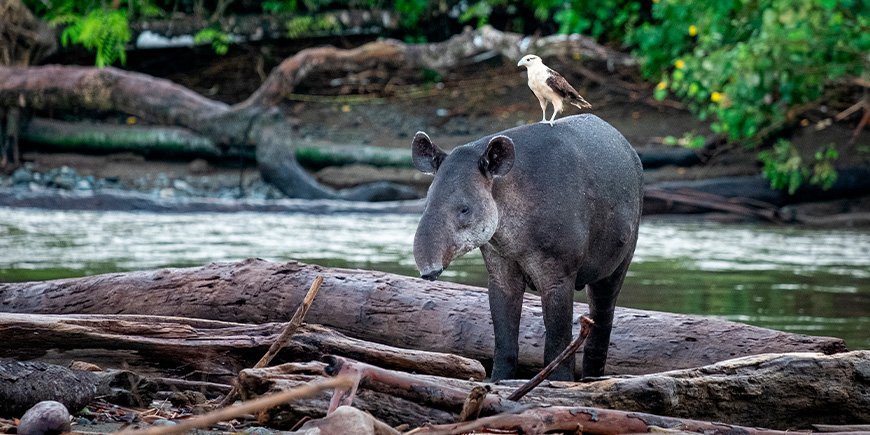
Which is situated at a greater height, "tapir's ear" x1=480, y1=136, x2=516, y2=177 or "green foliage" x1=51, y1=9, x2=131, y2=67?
"tapir's ear" x1=480, y1=136, x2=516, y2=177

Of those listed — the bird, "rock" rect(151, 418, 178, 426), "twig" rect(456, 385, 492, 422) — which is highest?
the bird

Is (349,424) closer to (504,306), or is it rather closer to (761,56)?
(504,306)

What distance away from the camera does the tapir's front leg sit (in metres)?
4.63

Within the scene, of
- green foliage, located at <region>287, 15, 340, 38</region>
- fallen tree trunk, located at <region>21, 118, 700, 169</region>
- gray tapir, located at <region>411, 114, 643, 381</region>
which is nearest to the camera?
gray tapir, located at <region>411, 114, 643, 381</region>

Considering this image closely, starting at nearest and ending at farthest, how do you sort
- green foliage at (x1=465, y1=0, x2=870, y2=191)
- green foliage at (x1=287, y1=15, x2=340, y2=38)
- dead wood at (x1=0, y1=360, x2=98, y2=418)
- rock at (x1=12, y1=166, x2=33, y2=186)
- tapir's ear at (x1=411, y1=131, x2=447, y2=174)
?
dead wood at (x1=0, y1=360, x2=98, y2=418), tapir's ear at (x1=411, y1=131, x2=447, y2=174), green foliage at (x1=465, y1=0, x2=870, y2=191), rock at (x1=12, y1=166, x2=33, y2=186), green foliage at (x1=287, y1=15, x2=340, y2=38)

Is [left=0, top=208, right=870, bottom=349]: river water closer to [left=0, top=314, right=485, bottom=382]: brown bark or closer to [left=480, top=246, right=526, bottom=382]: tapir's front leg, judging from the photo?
[left=480, top=246, right=526, bottom=382]: tapir's front leg

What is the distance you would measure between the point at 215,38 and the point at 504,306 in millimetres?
16285

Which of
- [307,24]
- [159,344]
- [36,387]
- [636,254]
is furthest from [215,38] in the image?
[36,387]

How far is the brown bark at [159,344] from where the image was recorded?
4.37m

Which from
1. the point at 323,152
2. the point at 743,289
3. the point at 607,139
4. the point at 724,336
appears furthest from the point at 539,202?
the point at 323,152

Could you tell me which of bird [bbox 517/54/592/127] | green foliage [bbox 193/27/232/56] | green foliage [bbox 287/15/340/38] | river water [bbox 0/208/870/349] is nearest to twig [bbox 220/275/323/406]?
bird [bbox 517/54/592/127]

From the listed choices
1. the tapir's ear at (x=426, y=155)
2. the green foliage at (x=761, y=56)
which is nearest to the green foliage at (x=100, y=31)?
the green foliage at (x=761, y=56)

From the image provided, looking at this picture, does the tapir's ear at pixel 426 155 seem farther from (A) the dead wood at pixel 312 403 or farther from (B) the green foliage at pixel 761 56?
(B) the green foliage at pixel 761 56

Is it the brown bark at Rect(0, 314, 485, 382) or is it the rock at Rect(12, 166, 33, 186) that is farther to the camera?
the rock at Rect(12, 166, 33, 186)
